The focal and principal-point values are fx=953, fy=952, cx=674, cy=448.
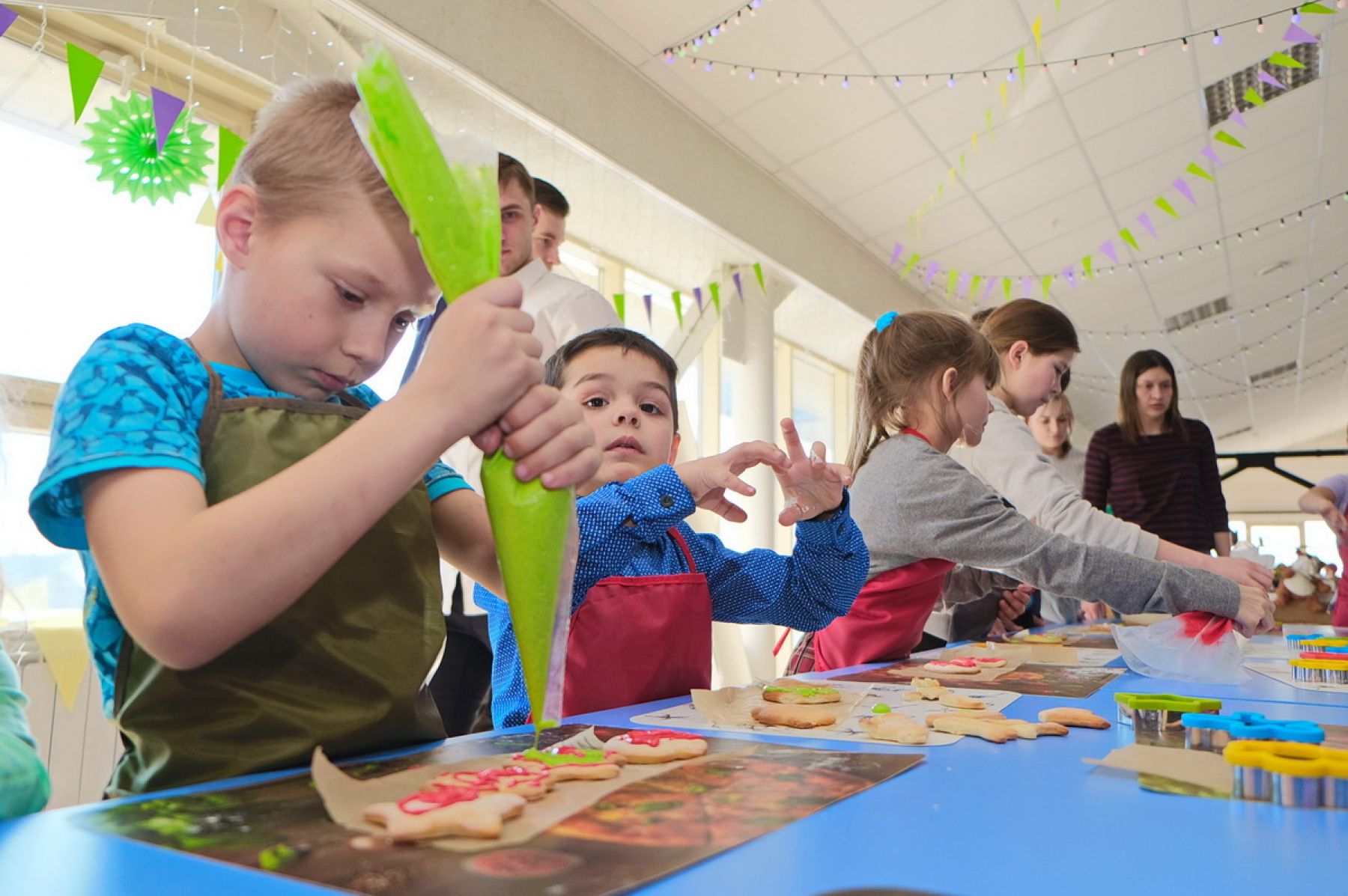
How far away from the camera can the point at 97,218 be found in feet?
7.29

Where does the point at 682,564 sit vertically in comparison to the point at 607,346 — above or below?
below

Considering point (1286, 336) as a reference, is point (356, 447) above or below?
below

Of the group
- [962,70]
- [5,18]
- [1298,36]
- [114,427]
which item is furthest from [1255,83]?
[114,427]

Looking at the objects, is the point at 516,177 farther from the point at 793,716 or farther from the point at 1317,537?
the point at 1317,537

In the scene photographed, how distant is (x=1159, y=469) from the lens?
2.71 m

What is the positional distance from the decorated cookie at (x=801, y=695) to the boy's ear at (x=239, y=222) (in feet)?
1.84

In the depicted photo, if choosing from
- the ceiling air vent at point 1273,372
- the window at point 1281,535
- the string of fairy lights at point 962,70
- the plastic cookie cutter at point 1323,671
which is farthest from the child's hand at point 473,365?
the window at point 1281,535

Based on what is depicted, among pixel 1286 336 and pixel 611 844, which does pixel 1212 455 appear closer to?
pixel 611 844

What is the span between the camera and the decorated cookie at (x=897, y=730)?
2.16 ft

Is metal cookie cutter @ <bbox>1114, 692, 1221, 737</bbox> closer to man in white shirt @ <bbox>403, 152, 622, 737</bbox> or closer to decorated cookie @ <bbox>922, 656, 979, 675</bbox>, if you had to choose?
decorated cookie @ <bbox>922, 656, 979, 675</bbox>

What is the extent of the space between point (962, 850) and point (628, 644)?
590 mm

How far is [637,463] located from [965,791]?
2.35ft

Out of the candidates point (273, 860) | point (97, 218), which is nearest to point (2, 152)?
point (97, 218)

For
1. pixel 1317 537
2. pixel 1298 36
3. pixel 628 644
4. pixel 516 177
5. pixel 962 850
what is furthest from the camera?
pixel 1317 537
